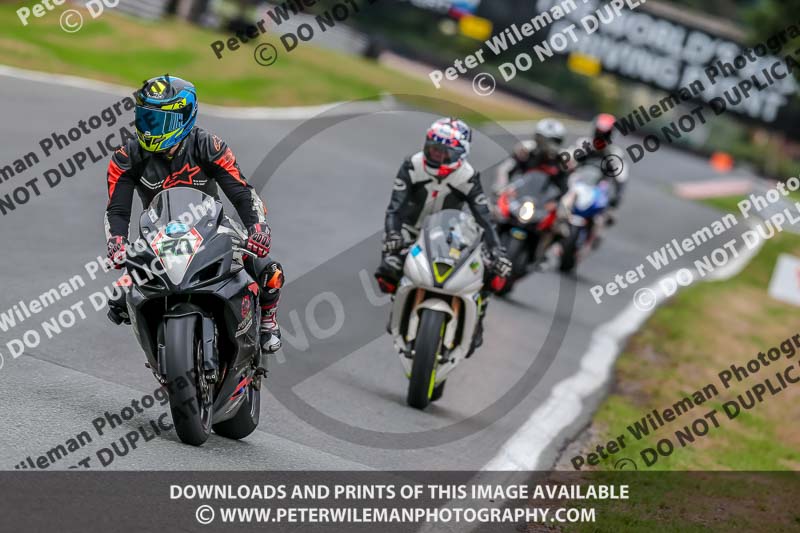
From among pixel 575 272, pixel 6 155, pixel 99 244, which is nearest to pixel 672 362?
pixel 575 272

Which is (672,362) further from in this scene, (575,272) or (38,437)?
(38,437)

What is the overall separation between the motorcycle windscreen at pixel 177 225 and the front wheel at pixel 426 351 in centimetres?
263

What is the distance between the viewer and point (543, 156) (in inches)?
532

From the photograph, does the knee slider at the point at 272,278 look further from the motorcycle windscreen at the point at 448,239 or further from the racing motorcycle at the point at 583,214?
the racing motorcycle at the point at 583,214

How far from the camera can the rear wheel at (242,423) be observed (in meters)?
6.46

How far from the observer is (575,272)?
17.1 meters

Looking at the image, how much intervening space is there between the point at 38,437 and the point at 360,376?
3.92 meters

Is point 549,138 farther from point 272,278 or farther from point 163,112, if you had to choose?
point 163,112

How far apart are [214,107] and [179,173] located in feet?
51.2

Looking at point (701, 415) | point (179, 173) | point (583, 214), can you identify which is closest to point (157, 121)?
point (179, 173)

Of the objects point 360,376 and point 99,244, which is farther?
point 99,244

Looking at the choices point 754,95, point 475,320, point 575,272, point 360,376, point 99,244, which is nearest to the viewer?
point 475,320

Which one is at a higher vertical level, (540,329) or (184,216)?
(184,216)

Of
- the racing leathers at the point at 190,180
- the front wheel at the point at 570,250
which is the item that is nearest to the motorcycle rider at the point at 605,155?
the front wheel at the point at 570,250
